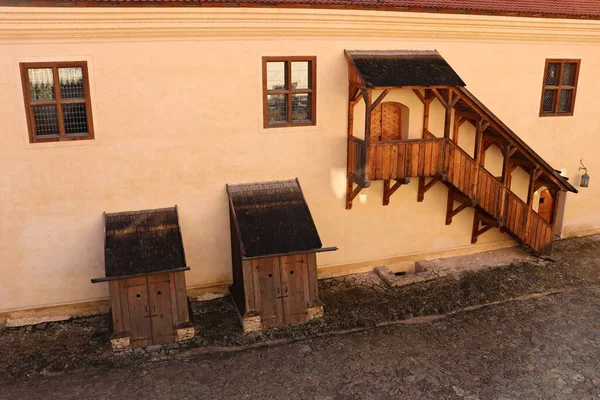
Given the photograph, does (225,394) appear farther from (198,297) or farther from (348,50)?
(348,50)

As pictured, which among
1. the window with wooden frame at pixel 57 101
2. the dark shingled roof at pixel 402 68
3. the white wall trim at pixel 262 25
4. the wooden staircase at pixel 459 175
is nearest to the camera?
the white wall trim at pixel 262 25

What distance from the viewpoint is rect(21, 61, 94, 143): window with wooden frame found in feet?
37.3

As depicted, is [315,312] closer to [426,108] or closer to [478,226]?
[426,108]

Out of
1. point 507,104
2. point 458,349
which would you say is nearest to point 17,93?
point 458,349

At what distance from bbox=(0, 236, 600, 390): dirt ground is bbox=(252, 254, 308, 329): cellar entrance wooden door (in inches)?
12.1

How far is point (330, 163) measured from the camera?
545 inches

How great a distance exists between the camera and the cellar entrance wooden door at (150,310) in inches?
449

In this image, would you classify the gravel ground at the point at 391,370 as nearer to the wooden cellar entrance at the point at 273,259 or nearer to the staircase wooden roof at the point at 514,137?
the wooden cellar entrance at the point at 273,259

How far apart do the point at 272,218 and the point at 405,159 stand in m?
3.64

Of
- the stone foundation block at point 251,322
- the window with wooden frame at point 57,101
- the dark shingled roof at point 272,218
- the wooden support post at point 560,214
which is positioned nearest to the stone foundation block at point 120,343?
the stone foundation block at point 251,322

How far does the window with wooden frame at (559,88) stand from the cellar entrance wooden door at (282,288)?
9.07 metres

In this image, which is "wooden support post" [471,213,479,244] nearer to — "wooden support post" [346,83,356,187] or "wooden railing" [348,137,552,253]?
"wooden railing" [348,137,552,253]

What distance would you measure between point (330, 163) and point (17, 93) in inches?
289

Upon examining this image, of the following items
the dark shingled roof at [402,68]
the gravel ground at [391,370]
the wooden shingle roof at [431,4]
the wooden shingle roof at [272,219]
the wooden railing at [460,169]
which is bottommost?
the gravel ground at [391,370]
